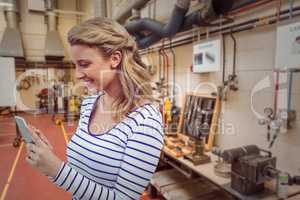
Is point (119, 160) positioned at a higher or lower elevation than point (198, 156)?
higher

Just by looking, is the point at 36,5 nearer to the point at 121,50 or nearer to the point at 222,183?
the point at 121,50

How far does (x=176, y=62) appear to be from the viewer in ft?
9.95

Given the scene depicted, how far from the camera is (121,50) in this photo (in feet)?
2.55

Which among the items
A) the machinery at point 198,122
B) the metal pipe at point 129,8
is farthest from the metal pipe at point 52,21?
the machinery at point 198,122

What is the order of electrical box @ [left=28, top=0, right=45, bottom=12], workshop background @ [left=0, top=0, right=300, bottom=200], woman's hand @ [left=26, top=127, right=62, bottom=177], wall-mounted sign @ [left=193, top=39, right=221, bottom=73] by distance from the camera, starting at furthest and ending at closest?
electrical box @ [left=28, top=0, right=45, bottom=12] → wall-mounted sign @ [left=193, top=39, right=221, bottom=73] → workshop background @ [left=0, top=0, right=300, bottom=200] → woman's hand @ [left=26, top=127, right=62, bottom=177]

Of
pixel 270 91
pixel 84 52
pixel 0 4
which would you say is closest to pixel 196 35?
pixel 270 91

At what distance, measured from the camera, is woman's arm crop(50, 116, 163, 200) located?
2.17 ft

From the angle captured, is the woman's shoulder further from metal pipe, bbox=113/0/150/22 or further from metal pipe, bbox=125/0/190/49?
metal pipe, bbox=113/0/150/22

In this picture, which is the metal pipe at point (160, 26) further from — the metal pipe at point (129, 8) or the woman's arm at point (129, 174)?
the woman's arm at point (129, 174)

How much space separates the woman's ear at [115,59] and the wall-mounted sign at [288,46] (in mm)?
1082

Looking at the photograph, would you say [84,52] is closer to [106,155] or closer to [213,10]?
[106,155]

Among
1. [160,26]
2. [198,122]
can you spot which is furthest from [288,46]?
[160,26]

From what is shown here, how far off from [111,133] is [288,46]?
47.3 inches

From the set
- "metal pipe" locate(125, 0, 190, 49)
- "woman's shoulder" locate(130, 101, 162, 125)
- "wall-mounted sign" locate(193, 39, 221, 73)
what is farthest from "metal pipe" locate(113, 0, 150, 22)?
"woman's shoulder" locate(130, 101, 162, 125)
